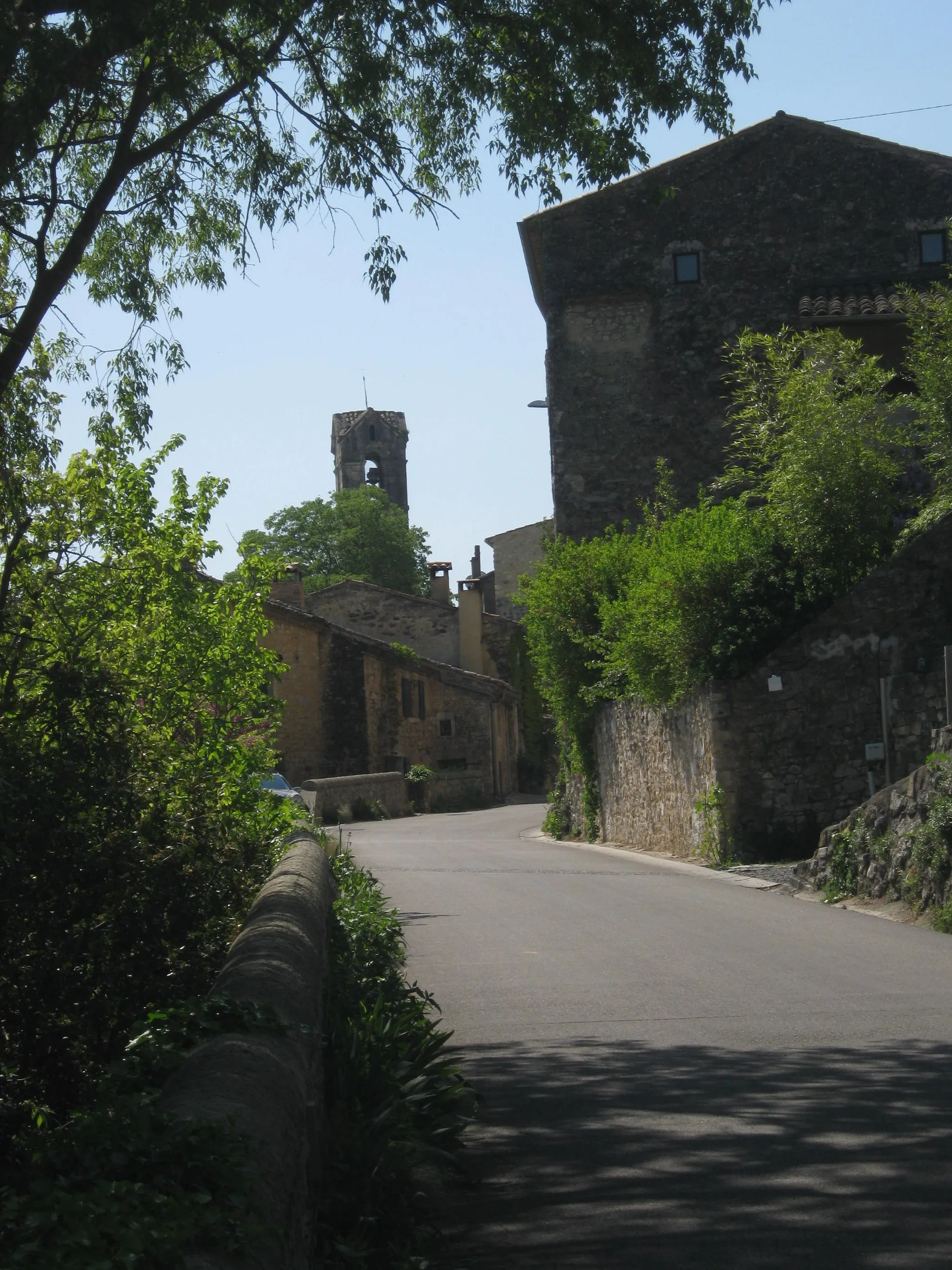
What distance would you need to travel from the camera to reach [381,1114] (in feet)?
16.4

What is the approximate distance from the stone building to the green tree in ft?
160

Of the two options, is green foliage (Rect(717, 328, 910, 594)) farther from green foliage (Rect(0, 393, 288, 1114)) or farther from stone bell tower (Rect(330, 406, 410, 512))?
stone bell tower (Rect(330, 406, 410, 512))

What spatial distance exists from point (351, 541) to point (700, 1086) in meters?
73.2

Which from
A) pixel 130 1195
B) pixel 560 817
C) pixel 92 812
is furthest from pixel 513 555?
pixel 130 1195

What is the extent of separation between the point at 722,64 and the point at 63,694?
6106mm

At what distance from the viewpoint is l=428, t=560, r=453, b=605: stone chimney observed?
60.0 m

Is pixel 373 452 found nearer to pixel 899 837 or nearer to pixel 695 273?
pixel 695 273

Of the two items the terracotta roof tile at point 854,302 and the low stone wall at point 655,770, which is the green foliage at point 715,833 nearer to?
the low stone wall at point 655,770

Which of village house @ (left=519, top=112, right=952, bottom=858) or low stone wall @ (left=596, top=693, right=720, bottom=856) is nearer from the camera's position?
low stone wall @ (left=596, top=693, right=720, bottom=856)

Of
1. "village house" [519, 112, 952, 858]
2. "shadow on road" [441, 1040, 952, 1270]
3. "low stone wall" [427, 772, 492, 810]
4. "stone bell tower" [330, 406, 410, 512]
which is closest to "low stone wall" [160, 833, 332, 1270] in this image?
"shadow on road" [441, 1040, 952, 1270]

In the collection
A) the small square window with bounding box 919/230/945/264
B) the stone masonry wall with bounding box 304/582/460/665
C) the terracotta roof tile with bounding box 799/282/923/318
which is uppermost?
the small square window with bounding box 919/230/945/264

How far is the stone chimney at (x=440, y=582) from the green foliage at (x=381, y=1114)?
52238 mm

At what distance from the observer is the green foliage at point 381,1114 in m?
4.23

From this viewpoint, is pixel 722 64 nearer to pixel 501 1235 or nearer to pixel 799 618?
pixel 501 1235
